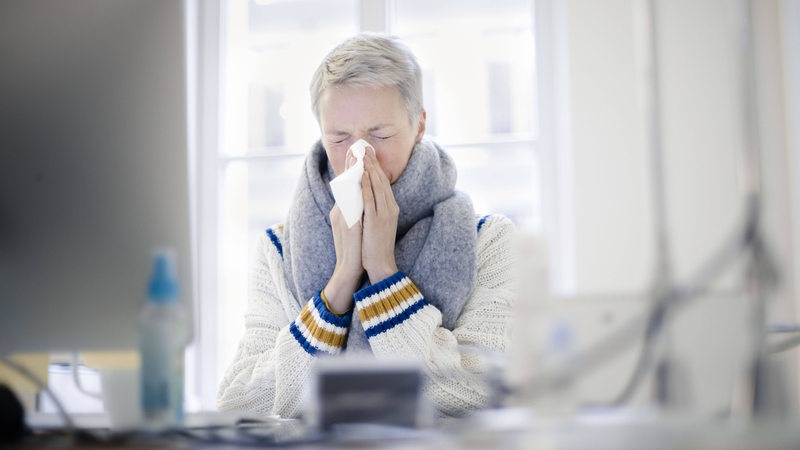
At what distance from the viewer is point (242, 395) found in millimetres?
1361

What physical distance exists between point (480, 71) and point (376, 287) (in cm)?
141

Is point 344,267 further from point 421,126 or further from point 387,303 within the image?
point 421,126

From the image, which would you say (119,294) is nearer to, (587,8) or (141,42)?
(141,42)

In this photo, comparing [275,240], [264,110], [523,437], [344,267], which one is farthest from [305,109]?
[523,437]

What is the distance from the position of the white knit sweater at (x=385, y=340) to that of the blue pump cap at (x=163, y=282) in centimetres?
59

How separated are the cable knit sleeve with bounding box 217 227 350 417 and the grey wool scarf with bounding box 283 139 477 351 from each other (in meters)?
0.08

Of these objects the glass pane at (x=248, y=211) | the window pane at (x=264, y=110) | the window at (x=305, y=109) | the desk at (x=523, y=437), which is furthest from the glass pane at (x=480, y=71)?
the desk at (x=523, y=437)

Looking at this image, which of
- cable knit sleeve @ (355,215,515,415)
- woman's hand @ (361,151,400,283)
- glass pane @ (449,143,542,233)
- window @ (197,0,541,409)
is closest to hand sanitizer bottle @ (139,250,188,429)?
cable knit sleeve @ (355,215,515,415)

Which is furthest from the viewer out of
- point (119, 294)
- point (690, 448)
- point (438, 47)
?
point (438, 47)

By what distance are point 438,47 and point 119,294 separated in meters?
2.00

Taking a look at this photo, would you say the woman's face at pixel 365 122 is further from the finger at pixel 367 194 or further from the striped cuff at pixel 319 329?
the striped cuff at pixel 319 329

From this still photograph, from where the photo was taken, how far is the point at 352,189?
1.43 meters

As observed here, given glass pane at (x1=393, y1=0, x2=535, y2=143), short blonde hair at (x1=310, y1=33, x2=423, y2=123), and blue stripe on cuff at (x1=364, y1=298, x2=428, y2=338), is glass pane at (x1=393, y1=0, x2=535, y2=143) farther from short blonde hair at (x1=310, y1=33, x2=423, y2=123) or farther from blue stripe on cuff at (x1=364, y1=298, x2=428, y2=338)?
blue stripe on cuff at (x1=364, y1=298, x2=428, y2=338)

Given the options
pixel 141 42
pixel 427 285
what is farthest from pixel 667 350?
pixel 427 285
